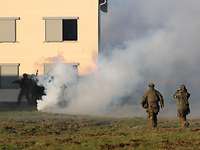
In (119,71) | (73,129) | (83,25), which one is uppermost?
(83,25)

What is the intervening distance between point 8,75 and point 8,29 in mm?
3336

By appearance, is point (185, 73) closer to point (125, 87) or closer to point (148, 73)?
point (148, 73)

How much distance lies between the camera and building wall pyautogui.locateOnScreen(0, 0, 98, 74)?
51.1m

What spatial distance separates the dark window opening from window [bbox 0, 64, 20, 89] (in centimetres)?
413

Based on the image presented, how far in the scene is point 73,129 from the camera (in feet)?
90.2

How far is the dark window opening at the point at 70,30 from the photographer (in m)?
51.3

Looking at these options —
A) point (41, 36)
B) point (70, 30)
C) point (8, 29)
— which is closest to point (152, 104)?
point (70, 30)

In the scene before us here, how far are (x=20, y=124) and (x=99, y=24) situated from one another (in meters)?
23.0

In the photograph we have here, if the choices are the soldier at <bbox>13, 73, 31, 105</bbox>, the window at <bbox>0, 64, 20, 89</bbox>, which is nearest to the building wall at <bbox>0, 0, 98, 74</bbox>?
the window at <bbox>0, 64, 20, 89</bbox>

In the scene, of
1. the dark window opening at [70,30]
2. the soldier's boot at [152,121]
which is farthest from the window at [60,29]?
the soldier's boot at [152,121]

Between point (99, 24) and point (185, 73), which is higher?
point (99, 24)

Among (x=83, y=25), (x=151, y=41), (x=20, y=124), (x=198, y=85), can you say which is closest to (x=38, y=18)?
(x=83, y=25)

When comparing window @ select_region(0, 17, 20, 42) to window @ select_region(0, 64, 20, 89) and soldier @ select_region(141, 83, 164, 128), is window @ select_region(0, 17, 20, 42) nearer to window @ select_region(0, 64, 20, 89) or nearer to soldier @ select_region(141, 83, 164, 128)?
window @ select_region(0, 64, 20, 89)

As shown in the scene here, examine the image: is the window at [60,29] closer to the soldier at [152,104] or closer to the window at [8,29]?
the window at [8,29]
